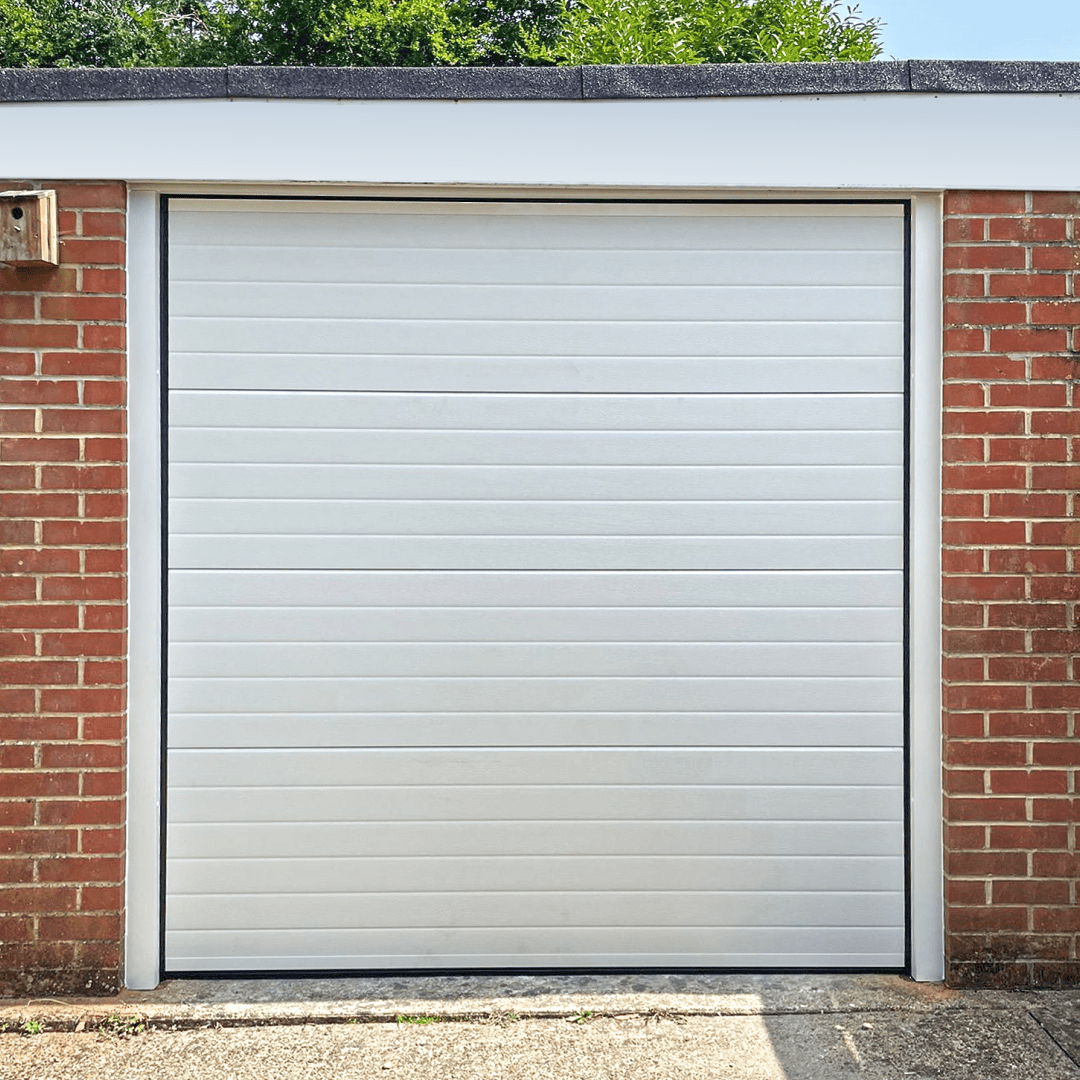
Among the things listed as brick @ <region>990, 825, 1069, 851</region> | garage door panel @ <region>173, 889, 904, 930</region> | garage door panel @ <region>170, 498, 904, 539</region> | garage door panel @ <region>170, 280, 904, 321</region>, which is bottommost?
garage door panel @ <region>173, 889, 904, 930</region>

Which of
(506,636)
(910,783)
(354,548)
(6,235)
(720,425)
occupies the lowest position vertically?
(910,783)

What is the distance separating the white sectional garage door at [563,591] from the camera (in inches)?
160

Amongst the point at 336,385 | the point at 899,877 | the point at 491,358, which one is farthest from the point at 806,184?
the point at 899,877

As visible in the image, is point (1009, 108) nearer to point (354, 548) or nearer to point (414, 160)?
point (414, 160)

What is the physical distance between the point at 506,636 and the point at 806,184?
1850 mm

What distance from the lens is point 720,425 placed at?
411 cm

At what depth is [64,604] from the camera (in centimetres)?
387

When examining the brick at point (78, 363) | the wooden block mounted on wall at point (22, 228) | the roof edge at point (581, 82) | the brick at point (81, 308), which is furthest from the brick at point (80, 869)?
the roof edge at point (581, 82)

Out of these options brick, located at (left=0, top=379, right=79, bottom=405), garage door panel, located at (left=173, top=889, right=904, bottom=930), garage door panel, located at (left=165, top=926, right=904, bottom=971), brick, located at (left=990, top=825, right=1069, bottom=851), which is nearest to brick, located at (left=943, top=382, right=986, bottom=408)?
brick, located at (left=990, top=825, right=1069, bottom=851)

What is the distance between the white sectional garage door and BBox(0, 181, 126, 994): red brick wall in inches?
14.8

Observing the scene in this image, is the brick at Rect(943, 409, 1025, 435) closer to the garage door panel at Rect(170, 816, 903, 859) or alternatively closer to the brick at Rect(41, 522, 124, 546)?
the garage door panel at Rect(170, 816, 903, 859)

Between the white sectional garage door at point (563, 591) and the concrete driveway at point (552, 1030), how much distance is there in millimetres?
163

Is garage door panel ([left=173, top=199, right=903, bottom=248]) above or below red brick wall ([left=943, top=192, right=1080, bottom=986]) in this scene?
above

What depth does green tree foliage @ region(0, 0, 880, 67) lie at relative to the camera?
13.1 meters
